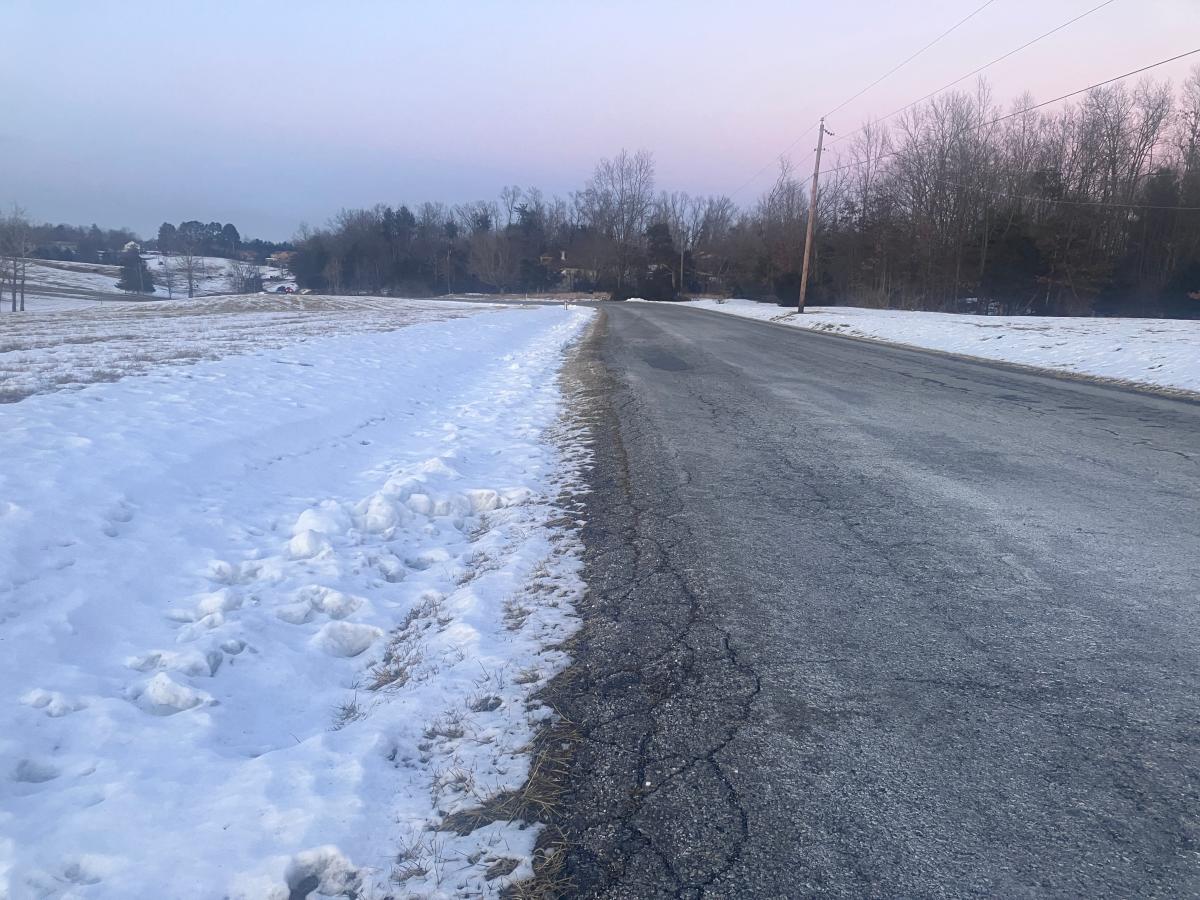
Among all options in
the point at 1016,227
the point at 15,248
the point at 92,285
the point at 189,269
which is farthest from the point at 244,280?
the point at 1016,227

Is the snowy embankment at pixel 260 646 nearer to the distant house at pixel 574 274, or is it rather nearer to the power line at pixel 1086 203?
the power line at pixel 1086 203

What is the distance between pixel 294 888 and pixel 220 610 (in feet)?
8.06

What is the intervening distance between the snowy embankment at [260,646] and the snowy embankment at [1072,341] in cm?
1357

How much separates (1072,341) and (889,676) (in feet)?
64.7

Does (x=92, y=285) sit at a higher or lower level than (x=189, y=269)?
lower

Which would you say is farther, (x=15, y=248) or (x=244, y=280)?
(x=244, y=280)

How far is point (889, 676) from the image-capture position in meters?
3.50

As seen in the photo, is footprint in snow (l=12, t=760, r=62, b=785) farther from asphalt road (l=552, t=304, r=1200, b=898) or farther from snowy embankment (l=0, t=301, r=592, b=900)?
asphalt road (l=552, t=304, r=1200, b=898)

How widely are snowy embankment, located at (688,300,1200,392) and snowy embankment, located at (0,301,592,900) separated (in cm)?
1357

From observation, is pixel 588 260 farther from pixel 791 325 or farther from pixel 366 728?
pixel 366 728

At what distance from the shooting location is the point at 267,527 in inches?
227

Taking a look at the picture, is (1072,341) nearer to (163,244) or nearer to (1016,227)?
(1016,227)

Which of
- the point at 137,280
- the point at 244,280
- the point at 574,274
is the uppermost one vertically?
the point at 574,274

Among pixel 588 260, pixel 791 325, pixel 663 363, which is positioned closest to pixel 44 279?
pixel 588 260
